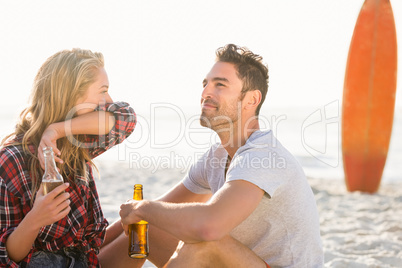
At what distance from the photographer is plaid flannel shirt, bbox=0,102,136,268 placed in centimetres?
187

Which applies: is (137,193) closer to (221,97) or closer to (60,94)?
(60,94)

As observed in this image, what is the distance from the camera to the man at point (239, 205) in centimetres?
184

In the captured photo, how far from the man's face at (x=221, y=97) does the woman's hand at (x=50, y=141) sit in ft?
2.75

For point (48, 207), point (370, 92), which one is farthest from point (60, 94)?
point (370, 92)

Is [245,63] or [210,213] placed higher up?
[245,63]

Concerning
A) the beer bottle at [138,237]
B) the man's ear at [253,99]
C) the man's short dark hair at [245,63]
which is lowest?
the beer bottle at [138,237]

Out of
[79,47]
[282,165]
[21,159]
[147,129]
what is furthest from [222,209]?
[147,129]

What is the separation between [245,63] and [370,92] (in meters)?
3.91

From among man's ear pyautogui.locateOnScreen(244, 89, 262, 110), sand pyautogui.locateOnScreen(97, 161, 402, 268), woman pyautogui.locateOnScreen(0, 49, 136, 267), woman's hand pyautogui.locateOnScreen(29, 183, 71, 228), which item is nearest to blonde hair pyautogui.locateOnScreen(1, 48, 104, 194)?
woman pyautogui.locateOnScreen(0, 49, 136, 267)

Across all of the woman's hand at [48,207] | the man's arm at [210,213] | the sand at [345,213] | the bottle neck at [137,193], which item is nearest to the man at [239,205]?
the man's arm at [210,213]

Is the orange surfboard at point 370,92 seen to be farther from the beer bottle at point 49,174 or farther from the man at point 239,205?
the beer bottle at point 49,174

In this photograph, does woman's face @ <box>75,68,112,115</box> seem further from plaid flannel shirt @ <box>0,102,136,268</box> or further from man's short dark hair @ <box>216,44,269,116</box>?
man's short dark hair @ <box>216,44,269,116</box>

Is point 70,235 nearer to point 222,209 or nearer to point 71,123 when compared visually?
point 71,123

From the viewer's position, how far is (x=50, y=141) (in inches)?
76.7
